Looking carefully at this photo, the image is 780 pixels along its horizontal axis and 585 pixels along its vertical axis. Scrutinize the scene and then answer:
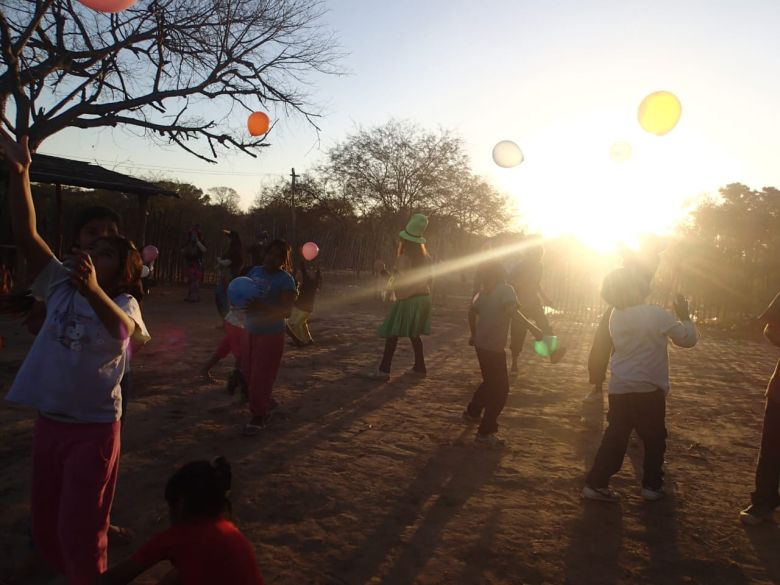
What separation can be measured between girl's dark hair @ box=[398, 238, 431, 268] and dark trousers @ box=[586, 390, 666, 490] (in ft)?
13.0

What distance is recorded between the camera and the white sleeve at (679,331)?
388 cm

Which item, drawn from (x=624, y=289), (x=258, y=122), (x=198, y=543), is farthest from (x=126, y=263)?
(x=258, y=122)

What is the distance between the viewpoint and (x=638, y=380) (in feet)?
12.9

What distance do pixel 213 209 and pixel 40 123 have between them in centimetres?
2137

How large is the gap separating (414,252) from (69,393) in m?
5.66

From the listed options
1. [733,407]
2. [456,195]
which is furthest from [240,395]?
[456,195]

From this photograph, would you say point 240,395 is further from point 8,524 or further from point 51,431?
point 51,431

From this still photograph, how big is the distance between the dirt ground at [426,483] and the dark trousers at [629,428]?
26 centimetres

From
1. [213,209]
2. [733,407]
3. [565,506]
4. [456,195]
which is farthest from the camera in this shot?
[213,209]

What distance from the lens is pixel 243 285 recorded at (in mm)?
4891

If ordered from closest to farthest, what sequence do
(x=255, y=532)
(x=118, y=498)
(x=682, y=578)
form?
1. (x=682, y=578)
2. (x=255, y=532)
3. (x=118, y=498)

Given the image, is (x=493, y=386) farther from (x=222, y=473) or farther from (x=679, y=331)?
(x=222, y=473)

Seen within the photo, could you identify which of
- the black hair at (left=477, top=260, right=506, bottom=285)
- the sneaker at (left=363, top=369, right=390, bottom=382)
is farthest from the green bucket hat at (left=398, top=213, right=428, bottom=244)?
the black hair at (left=477, top=260, right=506, bottom=285)

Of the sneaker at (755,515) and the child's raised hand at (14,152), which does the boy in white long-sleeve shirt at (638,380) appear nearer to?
the sneaker at (755,515)
